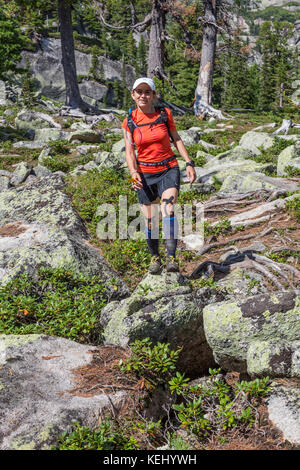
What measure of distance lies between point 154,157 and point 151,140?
26 centimetres

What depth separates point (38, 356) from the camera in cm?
405

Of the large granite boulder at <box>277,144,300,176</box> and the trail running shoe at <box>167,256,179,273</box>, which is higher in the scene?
the large granite boulder at <box>277,144,300,176</box>

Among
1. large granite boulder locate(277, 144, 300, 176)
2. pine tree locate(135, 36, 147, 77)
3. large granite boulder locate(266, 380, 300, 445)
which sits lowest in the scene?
large granite boulder locate(266, 380, 300, 445)

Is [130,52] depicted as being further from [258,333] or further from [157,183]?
[258,333]

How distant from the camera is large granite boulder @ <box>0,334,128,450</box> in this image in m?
3.06

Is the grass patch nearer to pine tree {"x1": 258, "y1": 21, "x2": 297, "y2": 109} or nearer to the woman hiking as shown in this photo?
the woman hiking

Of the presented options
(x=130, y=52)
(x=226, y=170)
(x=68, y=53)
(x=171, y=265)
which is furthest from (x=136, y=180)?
(x=130, y=52)

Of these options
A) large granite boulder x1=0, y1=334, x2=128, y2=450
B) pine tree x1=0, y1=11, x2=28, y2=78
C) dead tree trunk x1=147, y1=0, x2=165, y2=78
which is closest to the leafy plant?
large granite boulder x1=0, y1=334, x2=128, y2=450

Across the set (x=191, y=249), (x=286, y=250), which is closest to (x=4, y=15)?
(x=191, y=249)

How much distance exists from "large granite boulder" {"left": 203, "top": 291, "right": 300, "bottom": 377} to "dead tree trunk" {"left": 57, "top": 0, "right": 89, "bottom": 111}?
23.0 m

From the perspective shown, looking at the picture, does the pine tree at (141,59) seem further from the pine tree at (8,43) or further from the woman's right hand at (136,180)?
the woman's right hand at (136,180)

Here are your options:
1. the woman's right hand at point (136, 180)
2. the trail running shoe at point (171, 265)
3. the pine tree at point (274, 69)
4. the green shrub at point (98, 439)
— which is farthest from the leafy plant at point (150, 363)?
the pine tree at point (274, 69)

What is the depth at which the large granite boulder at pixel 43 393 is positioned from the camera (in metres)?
3.06

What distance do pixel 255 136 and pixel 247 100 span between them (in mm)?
67650
